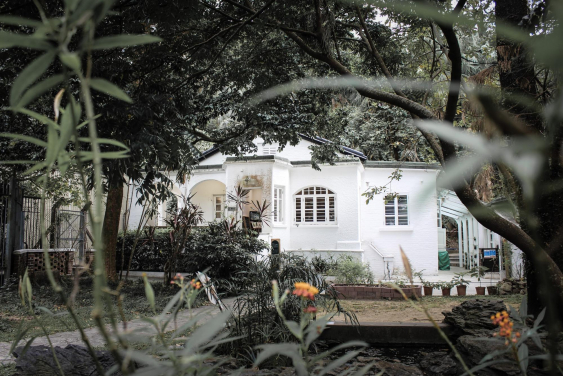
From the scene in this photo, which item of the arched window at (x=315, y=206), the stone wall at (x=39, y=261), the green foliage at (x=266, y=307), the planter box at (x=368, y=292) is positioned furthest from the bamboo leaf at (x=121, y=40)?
the arched window at (x=315, y=206)

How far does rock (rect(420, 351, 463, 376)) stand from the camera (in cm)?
316

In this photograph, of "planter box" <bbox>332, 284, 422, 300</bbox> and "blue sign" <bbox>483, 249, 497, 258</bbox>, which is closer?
"planter box" <bbox>332, 284, 422, 300</bbox>

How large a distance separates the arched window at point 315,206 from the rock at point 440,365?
12.4m

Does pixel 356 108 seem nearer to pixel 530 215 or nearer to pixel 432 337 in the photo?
pixel 432 337

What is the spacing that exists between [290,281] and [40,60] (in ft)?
13.0

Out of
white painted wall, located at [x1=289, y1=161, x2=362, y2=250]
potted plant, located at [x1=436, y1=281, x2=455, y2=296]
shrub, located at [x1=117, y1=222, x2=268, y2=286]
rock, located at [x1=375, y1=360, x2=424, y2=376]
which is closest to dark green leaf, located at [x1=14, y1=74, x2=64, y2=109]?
rock, located at [x1=375, y1=360, x2=424, y2=376]

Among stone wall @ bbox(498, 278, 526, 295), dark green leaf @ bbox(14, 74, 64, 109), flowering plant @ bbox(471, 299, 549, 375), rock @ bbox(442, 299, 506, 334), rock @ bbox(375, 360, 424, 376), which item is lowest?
stone wall @ bbox(498, 278, 526, 295)

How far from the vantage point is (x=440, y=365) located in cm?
329

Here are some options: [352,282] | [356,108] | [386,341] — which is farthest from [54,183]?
[356,108]

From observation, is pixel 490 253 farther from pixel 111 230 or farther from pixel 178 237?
pixel 111 230

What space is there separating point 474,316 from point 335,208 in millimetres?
11477

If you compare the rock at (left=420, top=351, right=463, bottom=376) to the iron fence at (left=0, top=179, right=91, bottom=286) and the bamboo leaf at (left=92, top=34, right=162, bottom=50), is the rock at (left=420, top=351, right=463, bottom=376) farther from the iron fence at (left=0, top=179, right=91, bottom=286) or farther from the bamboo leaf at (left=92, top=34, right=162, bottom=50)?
the iron fence at (left=0, top=179, right=91, bottom=286)

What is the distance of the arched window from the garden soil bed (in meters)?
7.06

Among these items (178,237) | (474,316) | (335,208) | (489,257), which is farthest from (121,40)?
(489,257)
